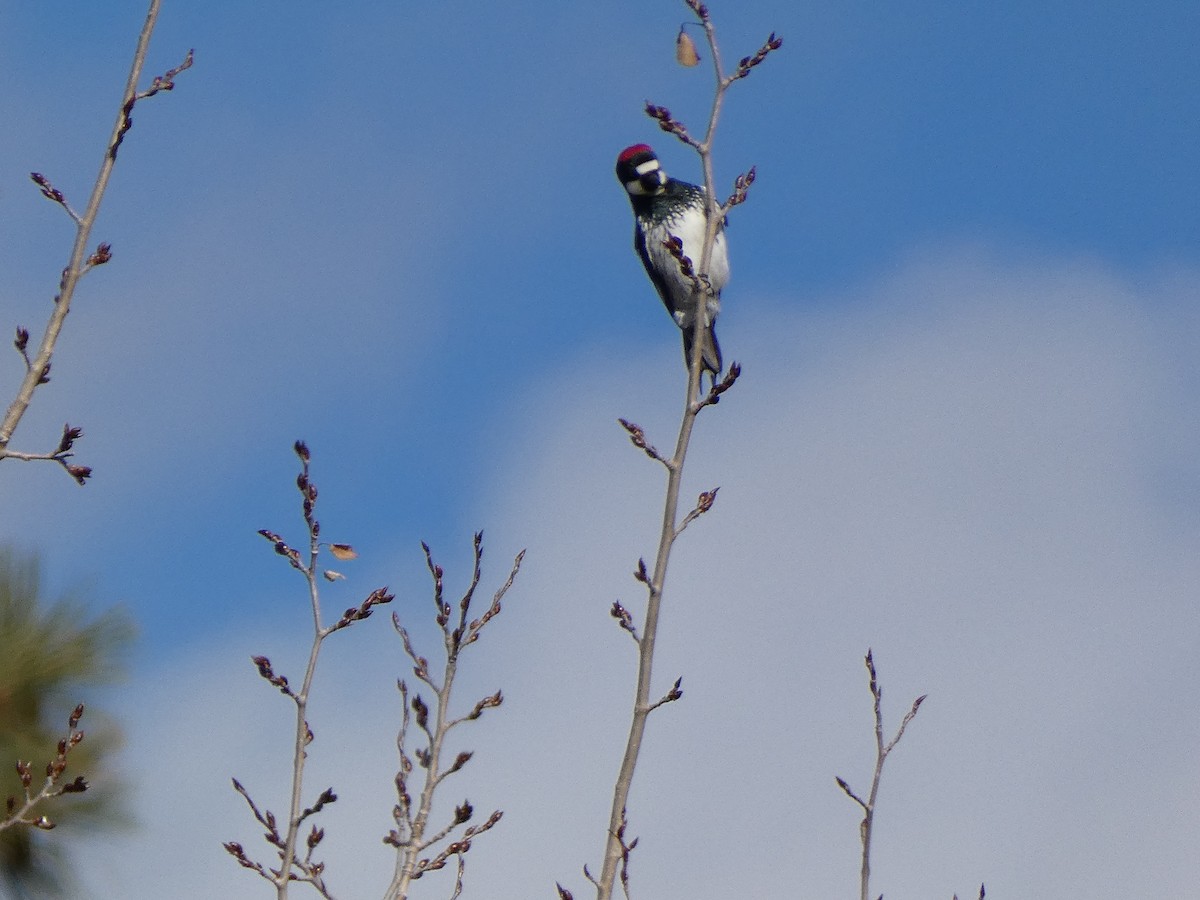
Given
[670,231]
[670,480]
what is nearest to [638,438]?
[670,480]

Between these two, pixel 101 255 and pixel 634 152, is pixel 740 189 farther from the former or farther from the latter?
pixel 634 152

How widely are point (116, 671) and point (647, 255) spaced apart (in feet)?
11.1

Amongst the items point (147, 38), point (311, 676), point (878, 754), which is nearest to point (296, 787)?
point (311, 676)

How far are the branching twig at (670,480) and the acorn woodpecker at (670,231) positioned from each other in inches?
148

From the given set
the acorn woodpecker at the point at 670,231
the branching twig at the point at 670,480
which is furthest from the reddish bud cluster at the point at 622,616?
the acorn woodpecker at the point at 670,231

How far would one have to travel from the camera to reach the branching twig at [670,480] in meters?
2.33

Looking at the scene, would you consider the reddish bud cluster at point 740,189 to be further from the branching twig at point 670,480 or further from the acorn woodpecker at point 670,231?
the acorn woodpecker at point 670,231

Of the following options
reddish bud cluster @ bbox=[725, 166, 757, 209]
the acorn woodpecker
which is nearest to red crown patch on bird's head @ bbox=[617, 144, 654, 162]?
the acorn woodpecker

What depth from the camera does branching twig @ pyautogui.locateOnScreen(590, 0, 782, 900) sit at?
91.9 inches

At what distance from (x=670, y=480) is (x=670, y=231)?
4689mm

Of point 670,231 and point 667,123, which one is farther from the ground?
point 670,231

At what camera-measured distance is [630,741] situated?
237 cm

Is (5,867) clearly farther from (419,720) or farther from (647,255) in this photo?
(647,255)

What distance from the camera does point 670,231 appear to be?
7203 millimetres
